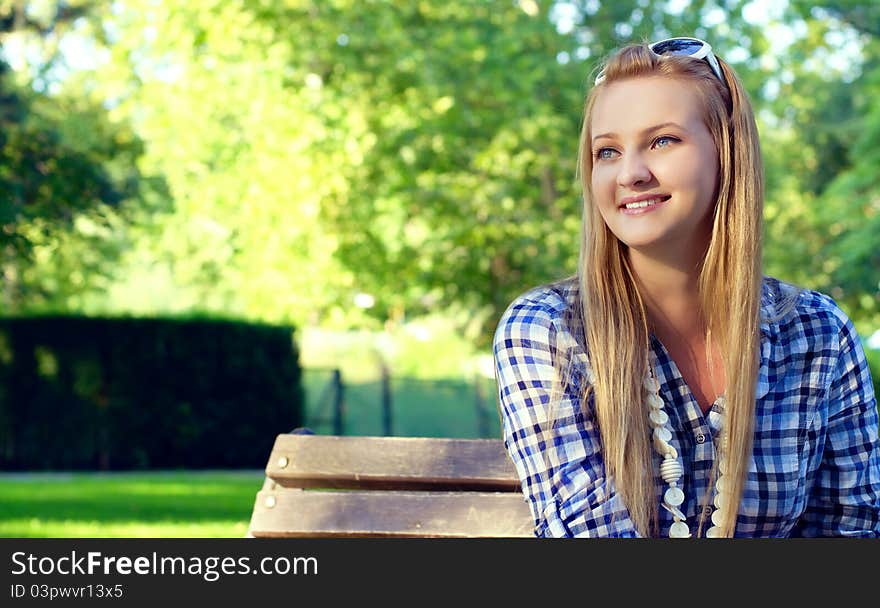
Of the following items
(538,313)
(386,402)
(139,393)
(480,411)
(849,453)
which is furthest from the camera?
(480,411)

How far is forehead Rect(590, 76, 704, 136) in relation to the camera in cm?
251

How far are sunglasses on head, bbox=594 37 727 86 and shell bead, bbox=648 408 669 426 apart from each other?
0.66 m

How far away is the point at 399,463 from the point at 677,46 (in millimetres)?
1211

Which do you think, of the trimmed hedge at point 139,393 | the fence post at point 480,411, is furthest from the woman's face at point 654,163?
the fence post at point 480,411

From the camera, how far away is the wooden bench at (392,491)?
3.10 meters

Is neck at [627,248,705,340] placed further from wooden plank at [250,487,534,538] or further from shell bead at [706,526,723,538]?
wooden plank at [250,487,534,538]

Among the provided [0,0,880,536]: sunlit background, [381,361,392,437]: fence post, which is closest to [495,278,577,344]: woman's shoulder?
[0,0,880,536]: sunlit background

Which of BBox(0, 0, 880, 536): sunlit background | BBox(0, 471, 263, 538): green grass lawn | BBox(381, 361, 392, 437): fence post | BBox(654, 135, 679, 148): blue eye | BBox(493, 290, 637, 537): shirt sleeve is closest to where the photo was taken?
BBox(493, 290, 637, 537): shirt sleeve

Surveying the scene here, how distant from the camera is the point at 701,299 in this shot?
8.71 ft

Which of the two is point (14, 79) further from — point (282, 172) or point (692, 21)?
point (692, 21)

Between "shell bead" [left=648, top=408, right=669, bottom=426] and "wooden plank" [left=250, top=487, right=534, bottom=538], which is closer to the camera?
"shell bead" [left=648, top=408, right=669, bottom=426]

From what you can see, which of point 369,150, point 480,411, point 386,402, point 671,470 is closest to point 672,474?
point 671,470

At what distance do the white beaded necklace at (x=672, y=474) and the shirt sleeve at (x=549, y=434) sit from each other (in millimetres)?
118

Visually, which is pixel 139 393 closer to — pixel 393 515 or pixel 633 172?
pixel 393 515
